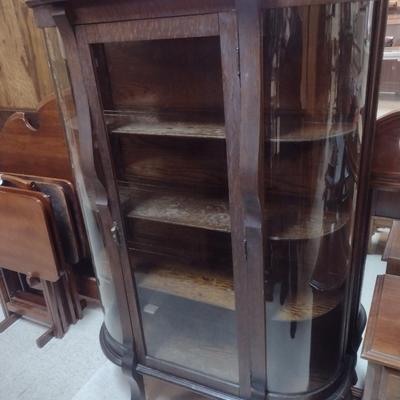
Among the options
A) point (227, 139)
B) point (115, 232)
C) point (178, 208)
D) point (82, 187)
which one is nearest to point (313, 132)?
point (227, 139)

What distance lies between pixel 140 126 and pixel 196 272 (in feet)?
1.59

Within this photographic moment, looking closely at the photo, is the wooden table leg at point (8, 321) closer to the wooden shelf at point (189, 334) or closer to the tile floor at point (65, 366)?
the tile floor at point (65, 366)

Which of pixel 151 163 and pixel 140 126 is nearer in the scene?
pixel 140 126

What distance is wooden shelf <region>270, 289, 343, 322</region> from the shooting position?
104 centimetres

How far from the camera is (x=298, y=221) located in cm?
99

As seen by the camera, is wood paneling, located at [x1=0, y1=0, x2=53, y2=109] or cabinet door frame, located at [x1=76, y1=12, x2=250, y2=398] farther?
wood paneling, located at [x1=0, y1=0, x2=53, y2=109]

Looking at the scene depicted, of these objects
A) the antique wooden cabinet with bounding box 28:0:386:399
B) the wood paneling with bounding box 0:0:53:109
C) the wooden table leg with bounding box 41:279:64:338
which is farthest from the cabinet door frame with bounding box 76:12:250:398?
the wood paneling with bounding box 0:0:53:109

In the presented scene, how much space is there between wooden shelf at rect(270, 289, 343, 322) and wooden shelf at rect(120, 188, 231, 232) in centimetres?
28

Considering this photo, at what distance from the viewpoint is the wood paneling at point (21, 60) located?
155 centimetres

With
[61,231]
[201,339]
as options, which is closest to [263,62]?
[201,339]

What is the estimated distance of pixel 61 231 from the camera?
1.58 meters

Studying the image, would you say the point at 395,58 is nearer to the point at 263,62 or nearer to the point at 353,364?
the point at 263,62

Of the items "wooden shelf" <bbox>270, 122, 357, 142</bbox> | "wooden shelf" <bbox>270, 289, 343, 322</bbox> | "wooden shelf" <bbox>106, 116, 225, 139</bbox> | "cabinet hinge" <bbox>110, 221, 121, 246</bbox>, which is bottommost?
"wooden shelf" <bbox>270, 289, 343, 322</bbox>

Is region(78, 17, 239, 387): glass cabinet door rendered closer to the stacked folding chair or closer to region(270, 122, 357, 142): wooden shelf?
region(270, 122, 357, 142): wooden shelf
